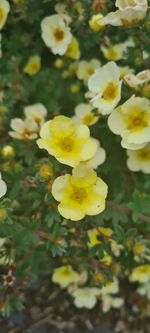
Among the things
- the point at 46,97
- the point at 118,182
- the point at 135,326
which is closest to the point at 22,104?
the point at 46,97

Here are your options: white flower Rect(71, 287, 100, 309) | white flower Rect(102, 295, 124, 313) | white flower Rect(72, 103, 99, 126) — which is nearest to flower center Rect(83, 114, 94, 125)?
white flower Rect(72, 103, 99, 126)

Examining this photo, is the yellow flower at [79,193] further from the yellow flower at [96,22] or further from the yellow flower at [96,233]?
the yellow flower at [96,22]

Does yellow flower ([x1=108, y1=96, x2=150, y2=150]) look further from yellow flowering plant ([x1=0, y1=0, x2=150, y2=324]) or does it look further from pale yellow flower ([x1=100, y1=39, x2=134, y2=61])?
pale yellow flower ([x1=100, y1=39, x2=134, y2=61])

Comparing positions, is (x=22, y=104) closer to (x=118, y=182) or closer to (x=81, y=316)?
(x=118, y=182)

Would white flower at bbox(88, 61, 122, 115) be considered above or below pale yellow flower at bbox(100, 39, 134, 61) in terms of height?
→ above

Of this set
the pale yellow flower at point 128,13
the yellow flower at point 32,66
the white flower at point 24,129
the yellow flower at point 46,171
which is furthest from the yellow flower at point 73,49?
the yellow flower at point 46,171
